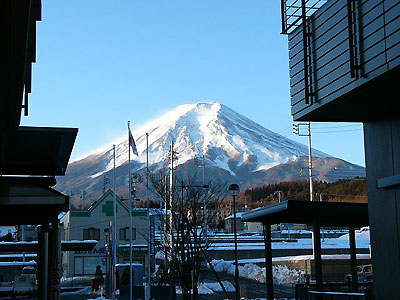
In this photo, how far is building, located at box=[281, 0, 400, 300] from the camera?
33.6ft

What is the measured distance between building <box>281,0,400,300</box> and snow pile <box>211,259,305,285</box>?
29.1 metres

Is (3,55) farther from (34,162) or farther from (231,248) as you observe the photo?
(231,248)

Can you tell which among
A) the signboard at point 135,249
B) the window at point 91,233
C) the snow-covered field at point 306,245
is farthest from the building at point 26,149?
the snow-covered field at point 306,245

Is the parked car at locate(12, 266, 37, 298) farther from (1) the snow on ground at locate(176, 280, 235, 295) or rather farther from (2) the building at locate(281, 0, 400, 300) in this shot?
(2) the building at locate(281, 0, 400, 300)

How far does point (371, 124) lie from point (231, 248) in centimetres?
4939

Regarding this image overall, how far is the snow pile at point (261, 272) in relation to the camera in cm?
4341

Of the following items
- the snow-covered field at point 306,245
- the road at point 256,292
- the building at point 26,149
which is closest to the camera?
the building at point 26,149

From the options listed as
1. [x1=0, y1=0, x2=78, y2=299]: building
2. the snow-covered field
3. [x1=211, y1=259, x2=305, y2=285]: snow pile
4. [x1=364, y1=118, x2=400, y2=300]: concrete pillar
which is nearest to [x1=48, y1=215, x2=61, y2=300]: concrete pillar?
[x1=0, y1=0, x2=78, y2=299]: building

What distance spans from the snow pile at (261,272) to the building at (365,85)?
29143 mm

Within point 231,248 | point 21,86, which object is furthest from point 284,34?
point 231,248

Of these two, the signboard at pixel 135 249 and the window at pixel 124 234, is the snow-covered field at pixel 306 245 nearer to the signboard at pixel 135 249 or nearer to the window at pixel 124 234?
the signboard at pixel 135 249

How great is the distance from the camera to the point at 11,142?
1127cm

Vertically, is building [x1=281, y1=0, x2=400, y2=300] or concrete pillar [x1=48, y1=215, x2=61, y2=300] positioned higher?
building [x1=281, y1=0, x2=400, y2=300]

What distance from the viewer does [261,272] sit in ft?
157
